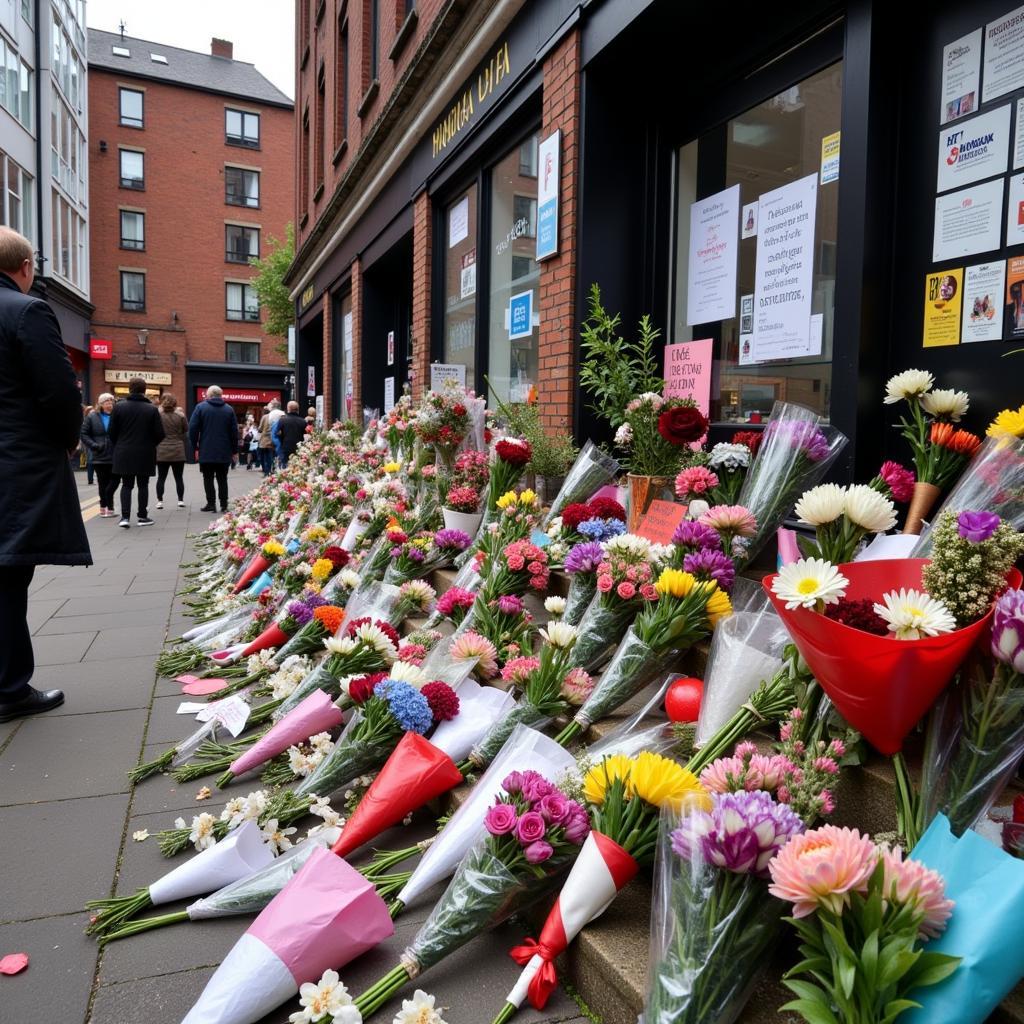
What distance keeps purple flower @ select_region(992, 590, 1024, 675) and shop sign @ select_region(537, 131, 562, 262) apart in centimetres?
410

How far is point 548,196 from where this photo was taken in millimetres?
5191

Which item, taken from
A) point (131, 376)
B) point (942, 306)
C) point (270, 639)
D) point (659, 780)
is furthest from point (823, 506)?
point (131, 376)

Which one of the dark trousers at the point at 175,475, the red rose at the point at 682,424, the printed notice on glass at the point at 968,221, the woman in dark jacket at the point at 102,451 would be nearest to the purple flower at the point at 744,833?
the red rose at the point at 682,424

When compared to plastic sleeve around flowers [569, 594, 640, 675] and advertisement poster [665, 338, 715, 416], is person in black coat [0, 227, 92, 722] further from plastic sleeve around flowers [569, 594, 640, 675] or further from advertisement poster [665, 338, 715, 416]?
advertisement poster [665, 338, 715, 416]

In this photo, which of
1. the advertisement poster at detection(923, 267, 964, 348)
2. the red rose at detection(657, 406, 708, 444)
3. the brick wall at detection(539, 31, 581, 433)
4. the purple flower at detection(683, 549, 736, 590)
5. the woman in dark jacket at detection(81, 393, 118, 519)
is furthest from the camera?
the woman in dark jacket at detection(81, 393, 118, 519)

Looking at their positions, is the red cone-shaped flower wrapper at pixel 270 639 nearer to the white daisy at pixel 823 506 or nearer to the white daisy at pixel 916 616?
the white daisy at pixel 823 506

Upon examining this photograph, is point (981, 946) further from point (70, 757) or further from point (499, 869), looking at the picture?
point (70, 757)

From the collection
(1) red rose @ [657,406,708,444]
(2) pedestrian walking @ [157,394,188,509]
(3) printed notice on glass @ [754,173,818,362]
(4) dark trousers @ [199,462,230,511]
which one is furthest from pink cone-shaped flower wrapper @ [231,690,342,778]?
(4) dark trousers @ [199,462,230,511]

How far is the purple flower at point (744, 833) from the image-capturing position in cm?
130

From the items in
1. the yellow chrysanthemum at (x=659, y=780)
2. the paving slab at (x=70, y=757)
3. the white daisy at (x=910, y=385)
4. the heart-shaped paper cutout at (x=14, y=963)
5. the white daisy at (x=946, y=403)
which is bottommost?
the paving slab at (x=70, y=757)

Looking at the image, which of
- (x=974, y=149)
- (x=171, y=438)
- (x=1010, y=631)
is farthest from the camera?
(x=171, y=438)

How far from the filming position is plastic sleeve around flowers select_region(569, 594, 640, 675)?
2.61 metres

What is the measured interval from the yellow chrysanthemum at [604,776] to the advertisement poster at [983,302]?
2.24 m

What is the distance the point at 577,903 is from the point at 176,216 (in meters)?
35.4
